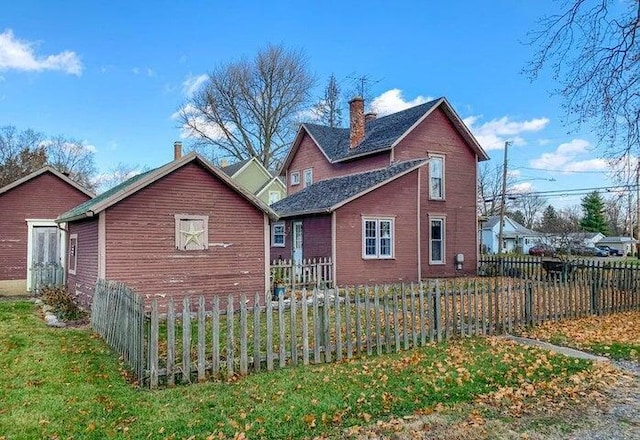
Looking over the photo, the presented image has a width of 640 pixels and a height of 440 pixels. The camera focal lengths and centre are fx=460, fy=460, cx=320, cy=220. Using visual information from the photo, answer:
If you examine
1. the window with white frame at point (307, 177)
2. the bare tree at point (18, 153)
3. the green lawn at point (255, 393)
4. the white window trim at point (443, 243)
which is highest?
the bare tree at point (18, 153)

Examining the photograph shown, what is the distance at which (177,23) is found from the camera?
22953mm

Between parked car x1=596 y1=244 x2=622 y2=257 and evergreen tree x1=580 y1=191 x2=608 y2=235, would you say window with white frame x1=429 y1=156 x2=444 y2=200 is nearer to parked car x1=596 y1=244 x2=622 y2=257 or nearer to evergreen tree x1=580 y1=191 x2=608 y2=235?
parked car x1=596 y1=244 x2=622 y2=257

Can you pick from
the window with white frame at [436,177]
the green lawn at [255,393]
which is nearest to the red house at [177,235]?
the green lawn at [255,393]

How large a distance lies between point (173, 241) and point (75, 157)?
53.1 m

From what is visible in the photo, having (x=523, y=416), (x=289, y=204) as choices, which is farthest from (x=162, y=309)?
(x=289, y=204)

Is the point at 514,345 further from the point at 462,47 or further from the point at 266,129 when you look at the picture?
the point at 266,129

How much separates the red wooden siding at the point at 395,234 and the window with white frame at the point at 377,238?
0.20 meters

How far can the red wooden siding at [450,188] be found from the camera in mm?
23609

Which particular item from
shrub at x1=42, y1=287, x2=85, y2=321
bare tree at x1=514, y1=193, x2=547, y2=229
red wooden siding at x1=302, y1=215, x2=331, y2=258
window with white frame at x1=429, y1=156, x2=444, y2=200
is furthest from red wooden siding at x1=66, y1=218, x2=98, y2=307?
bare tree at x1=514, y1=193, x2=547, y2=229

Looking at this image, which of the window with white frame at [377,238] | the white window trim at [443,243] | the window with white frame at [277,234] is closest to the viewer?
the window with white frame at [377,238]

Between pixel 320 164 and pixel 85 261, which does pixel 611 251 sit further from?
pixel 85 261

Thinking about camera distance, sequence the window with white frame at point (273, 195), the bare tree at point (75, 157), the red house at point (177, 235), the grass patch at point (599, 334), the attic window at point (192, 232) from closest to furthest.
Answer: the grass patch at point (599, 334) → the red house at point (177, 235) → the attic window at point (192, 232) → the window with white frame at point (273, 195) → the bare tree at point (75, 157)

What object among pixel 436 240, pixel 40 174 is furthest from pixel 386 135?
pixel 40 174

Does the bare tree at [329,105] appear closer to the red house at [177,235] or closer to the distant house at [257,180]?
the distant house at [257,180]
